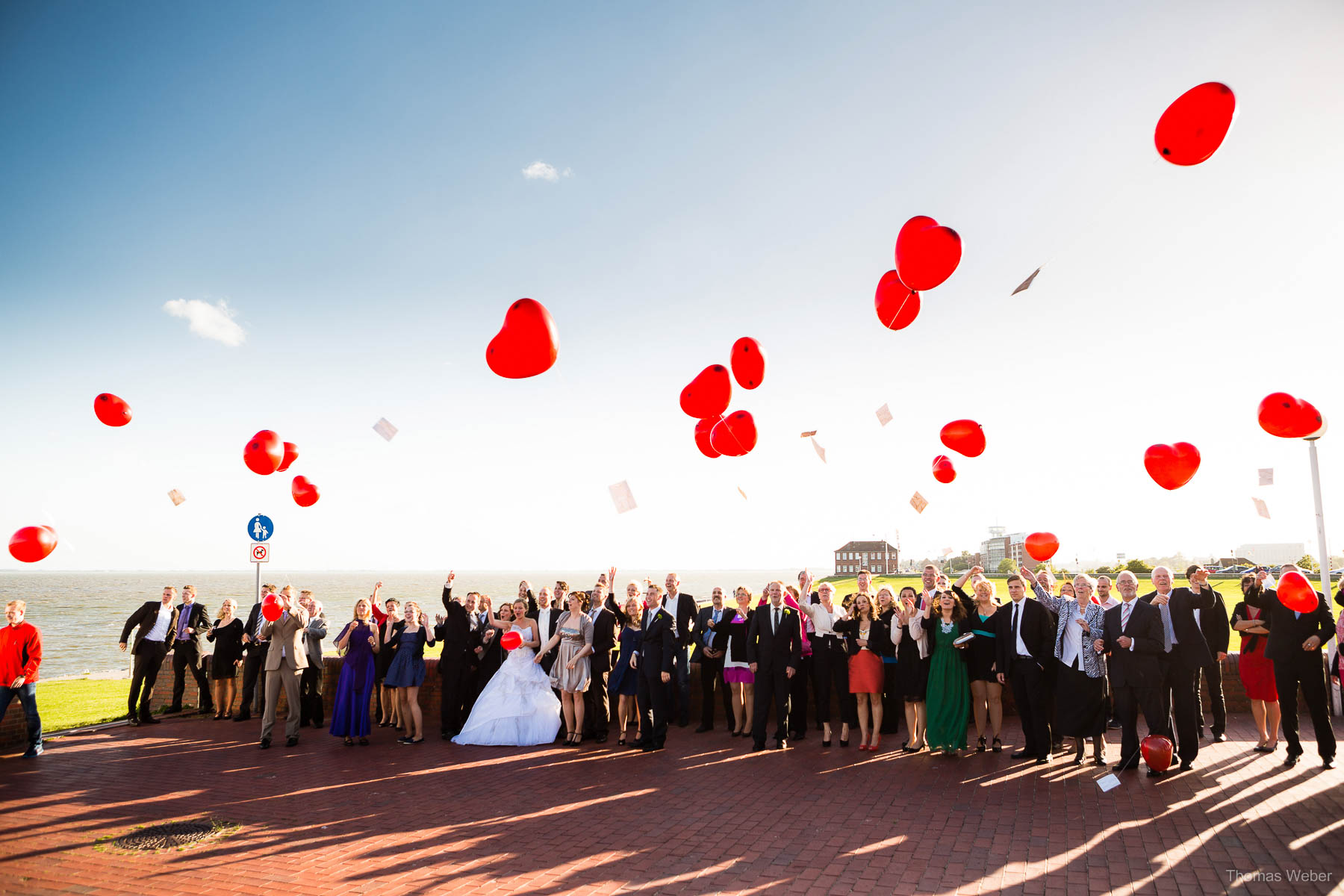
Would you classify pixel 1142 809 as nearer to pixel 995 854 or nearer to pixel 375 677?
pixel 995 854

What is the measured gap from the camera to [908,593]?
368 inches

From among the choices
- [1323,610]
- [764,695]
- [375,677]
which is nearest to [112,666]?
[375,677]

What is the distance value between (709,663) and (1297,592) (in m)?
7.15

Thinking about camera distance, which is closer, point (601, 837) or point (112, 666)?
point (601, 837)

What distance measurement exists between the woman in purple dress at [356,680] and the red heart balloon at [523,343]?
459cm

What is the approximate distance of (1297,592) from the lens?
7871 millimetres

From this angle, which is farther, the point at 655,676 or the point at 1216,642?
the point at 655,676

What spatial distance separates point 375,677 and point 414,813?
14.0 feet

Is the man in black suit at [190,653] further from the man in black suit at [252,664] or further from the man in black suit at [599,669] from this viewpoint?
the man in black suit at [599,669]

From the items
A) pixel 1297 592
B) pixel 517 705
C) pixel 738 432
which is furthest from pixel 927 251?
pixel 517 705

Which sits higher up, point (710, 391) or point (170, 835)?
point (710, 391)

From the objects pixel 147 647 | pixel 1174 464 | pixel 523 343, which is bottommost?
pixel 147 647

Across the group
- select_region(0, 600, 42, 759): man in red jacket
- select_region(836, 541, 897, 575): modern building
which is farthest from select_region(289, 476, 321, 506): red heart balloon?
select_region(836, 541, 897, 575): modern building

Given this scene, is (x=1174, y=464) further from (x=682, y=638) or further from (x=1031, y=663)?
(x=682, y=638)
